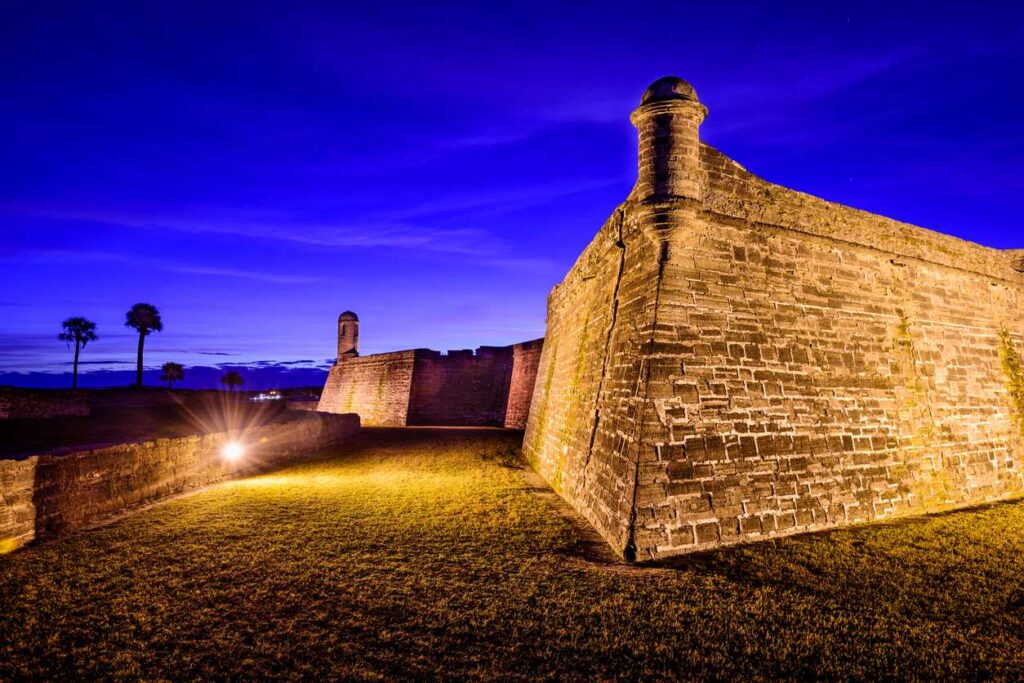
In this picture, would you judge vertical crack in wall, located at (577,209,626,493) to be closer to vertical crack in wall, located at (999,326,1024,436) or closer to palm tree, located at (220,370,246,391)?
vertical crack in wall, located at (999,326,1024,436)

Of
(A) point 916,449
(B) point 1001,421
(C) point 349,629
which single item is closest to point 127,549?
(C) point 349,629

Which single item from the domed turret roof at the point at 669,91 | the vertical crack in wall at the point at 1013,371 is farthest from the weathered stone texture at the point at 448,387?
the domed turret roof at the point at 669,91

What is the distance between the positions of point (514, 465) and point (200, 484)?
257 inches

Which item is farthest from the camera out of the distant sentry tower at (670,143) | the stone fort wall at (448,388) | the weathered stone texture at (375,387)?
the weathered stone texture at (375,387)

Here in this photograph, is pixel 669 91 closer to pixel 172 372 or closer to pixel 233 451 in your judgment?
pixel 233 451

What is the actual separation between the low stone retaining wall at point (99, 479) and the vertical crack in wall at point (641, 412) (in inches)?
273

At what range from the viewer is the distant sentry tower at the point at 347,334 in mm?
32406

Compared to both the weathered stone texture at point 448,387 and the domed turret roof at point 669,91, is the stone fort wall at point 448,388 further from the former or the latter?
the domed turret roof at point 669,91

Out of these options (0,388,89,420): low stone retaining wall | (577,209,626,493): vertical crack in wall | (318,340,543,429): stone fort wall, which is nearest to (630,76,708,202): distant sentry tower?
(577,209,626,493): vertical crack in wall

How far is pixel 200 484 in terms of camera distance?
29.9ft

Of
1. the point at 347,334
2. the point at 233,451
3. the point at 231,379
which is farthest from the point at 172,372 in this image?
the point at 233,451

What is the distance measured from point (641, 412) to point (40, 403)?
20901 millimetres

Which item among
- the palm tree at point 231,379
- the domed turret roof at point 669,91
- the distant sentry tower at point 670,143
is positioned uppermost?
the domed turret roof at point 669,91

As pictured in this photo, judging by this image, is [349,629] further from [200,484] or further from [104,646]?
[200,484]
